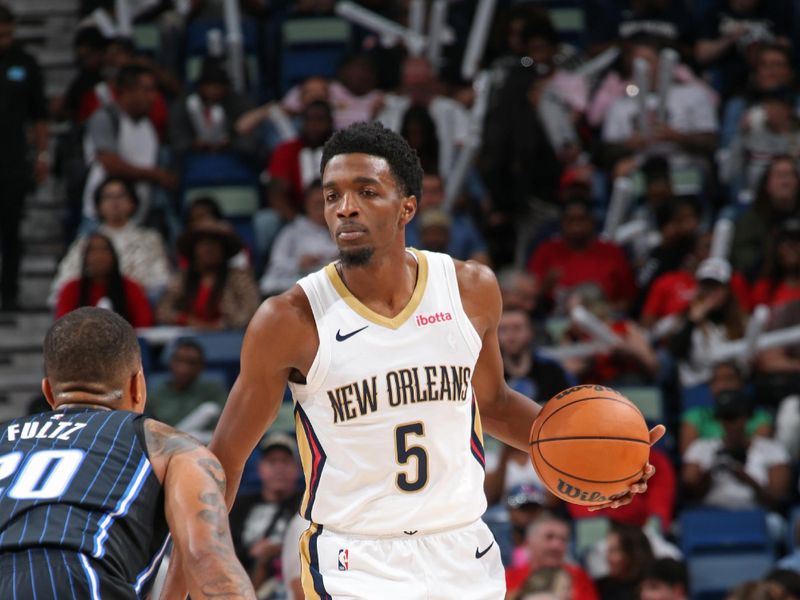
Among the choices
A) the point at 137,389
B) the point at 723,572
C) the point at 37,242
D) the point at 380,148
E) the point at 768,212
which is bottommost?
the point at 37,242

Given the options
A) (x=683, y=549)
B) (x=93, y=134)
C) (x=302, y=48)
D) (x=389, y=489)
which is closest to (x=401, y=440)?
(x=389, y=489)

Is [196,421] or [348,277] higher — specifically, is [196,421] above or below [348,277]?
below

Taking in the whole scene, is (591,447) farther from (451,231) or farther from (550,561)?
(451,231)

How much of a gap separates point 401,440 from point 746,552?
15.5 ft

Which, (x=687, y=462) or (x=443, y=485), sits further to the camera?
(x=687, y=462)

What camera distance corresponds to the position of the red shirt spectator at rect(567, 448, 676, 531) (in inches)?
356

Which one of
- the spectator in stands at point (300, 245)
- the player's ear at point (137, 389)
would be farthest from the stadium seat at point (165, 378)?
the player's ear at point (137, 389)

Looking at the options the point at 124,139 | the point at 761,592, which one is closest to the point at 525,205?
the point at 124,139

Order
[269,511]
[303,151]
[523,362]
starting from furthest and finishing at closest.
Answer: [303,151], [523,362], [269,511]

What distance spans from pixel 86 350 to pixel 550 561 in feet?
15.3

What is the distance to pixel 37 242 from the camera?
40.8ft

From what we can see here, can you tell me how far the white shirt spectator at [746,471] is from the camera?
9180mm

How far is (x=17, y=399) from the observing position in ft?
35.3

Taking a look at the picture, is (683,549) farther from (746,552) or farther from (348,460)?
(348,460)
